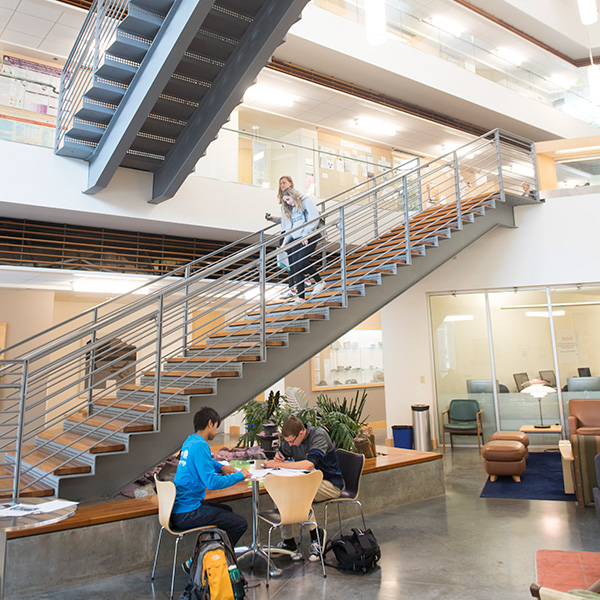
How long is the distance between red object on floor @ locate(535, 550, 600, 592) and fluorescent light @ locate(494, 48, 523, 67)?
11817mm

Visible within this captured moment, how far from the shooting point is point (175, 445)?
4238 mm

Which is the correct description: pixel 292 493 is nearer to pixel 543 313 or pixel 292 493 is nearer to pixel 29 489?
pixel 29 489

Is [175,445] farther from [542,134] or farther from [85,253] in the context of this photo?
[542,134]

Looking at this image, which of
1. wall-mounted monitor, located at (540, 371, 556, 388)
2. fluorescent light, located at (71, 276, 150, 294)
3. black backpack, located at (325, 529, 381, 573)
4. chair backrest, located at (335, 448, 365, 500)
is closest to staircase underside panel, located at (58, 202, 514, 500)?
chair backrest, located at (335, 448, 365, 500)

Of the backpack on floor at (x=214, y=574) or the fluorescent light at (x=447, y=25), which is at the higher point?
the fluorescent light at (x=447, y=25)

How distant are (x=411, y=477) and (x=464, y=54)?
31.0 ft

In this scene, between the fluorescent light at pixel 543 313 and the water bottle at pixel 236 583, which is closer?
the water bottle at pixel 236 583

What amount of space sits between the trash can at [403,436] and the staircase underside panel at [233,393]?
11.5 feet

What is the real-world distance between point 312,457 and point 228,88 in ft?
12.6

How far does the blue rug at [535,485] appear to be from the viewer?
19.1 ft

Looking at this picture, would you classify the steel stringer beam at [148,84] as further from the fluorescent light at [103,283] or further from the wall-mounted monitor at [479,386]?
the wall-mounted monitor at [479,386]

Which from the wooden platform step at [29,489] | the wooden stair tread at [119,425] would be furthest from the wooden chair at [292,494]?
the wooden platform step at [29,489]

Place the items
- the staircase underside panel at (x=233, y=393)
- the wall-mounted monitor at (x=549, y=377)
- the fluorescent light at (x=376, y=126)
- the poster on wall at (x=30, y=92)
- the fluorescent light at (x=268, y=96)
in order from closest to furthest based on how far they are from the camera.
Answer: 1. the staircase underside panel at (x=233, y=393)
2. the poster on wall at (x=30, y=92)
3. the wall-mounted monitor at (x=549, y=377)
4. the fluorescent light at (x=268, y=96)
5. the fluorescent light at (x=376, y=126)

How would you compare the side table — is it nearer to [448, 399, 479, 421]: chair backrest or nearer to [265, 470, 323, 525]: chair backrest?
[265, 470, 323, 525]: chair backrest
